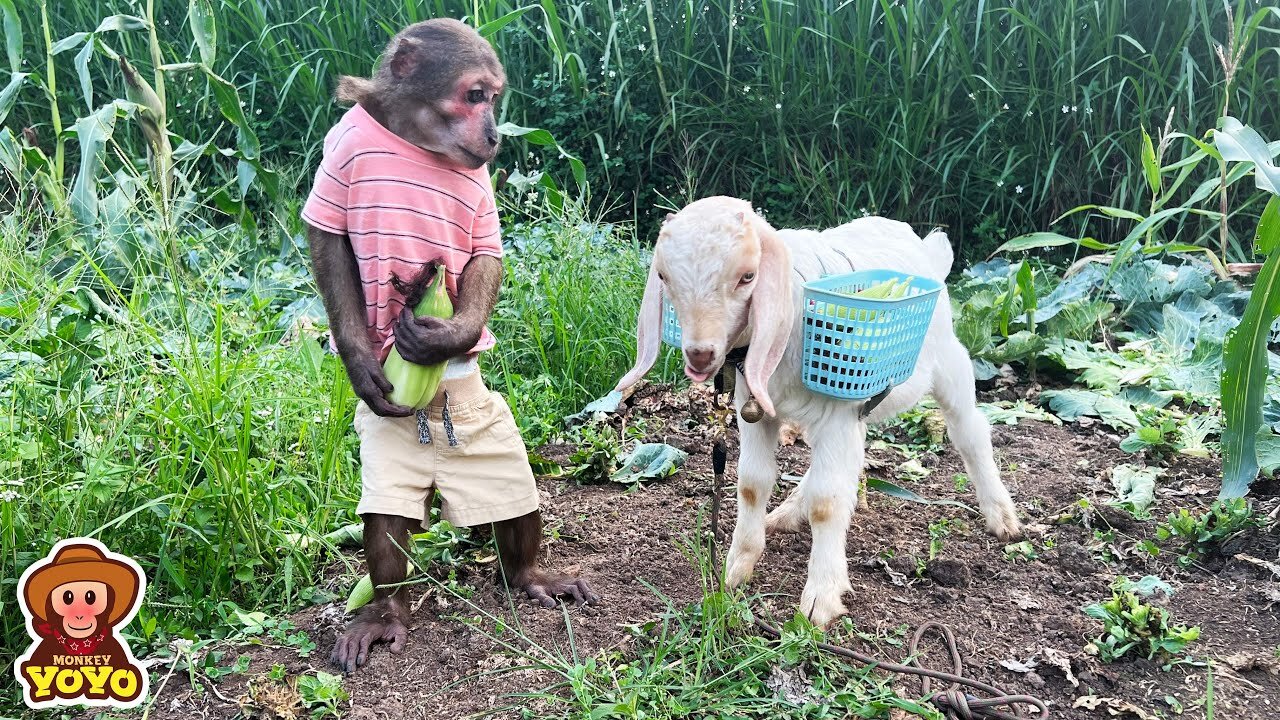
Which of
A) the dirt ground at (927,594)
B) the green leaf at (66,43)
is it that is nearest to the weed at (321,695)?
the dirt ground at (927,594)

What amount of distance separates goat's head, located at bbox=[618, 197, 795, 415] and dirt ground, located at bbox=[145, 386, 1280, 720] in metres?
0.72

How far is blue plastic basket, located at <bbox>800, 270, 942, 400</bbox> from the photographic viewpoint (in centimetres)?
238

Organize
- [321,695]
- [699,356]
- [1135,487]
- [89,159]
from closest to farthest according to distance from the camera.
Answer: [699,356] < [321,695] < [1135,487] < [89,159]

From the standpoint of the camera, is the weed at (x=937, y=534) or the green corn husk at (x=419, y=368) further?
the weed at (x=937, y=534)

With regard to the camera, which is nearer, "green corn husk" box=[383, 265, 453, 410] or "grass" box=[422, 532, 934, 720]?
"grass" box=[422, 532, 934, 720]

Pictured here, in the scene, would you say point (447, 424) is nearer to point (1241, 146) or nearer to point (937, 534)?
point (937, 534)

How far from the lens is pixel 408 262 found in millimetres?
2430

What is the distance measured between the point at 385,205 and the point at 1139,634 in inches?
80.0

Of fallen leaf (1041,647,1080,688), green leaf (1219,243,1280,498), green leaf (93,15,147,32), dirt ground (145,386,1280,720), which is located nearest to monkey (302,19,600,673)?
dirt ground (145,386,1280,720)

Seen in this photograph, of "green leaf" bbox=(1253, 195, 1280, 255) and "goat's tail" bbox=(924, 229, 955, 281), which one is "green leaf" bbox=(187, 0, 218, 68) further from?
"green leaf" bbox=(1253, 195, 1280, 255)

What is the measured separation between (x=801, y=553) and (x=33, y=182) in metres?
3.51

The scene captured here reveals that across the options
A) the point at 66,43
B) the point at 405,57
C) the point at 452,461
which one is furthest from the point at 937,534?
the point at 66,43

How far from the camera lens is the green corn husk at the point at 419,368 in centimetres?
241

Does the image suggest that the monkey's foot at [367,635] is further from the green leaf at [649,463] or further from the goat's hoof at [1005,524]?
the goat's hoof at [1005,524]
